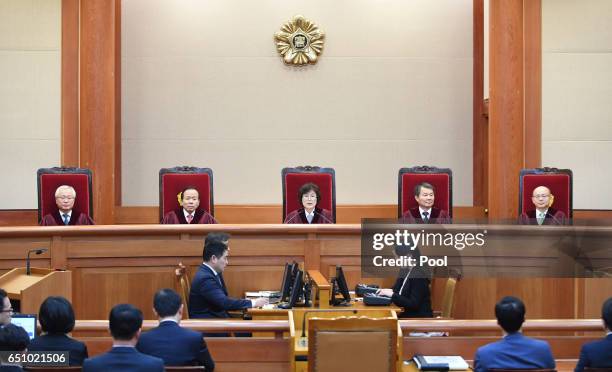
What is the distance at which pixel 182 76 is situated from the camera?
9.28m

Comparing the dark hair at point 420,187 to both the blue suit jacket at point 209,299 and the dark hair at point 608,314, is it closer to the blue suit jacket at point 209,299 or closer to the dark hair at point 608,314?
the blue suit jacket at point 209,299

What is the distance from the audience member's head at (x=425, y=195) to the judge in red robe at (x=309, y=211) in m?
0.74

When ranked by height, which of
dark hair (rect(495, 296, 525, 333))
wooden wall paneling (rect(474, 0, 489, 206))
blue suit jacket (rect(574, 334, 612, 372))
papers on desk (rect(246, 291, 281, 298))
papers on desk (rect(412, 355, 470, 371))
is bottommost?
papers on desk (rect(412, 355, 470, 371))

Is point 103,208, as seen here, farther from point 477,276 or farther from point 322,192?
point 477,276

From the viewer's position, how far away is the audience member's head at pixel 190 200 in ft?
23.7

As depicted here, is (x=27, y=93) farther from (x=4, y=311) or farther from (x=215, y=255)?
(x=4, y=311)

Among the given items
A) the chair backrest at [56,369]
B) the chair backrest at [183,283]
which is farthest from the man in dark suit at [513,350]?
the chair backrest at [183,283]

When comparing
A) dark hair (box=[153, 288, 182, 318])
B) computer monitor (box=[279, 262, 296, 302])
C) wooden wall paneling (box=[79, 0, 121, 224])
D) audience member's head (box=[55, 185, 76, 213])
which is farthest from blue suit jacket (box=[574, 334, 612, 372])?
wooden wall paneling (box=[79, 0, 121, 224])

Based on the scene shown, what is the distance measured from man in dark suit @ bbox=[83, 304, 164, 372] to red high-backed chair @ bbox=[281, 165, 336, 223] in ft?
14.1

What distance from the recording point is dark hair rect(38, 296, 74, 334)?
139 inches

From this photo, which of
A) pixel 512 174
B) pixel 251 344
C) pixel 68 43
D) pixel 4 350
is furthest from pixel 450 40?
pixel 4 350

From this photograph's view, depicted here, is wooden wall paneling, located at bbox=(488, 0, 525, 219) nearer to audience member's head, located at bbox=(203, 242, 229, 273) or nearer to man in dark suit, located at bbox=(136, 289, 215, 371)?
audience member's head, located at bbox=(203, 242, 229, 273)

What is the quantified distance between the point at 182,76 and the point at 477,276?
4.37 meters

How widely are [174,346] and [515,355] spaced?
1335 millimetres
